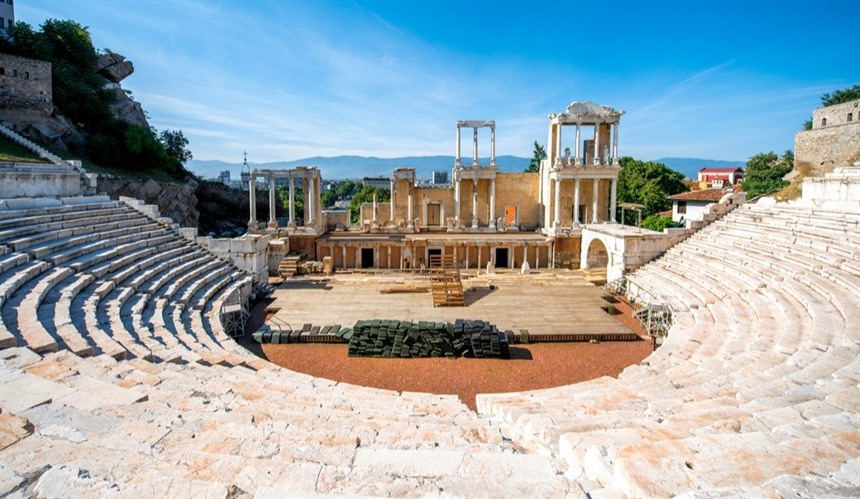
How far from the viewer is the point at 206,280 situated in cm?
1817

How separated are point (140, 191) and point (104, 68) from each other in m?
20.7

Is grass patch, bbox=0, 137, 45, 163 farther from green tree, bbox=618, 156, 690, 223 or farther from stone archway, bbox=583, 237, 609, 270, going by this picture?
green tree, bbox=618, 156, 690, 223

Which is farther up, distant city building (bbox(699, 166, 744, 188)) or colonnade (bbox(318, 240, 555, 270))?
distant city building (bbox(699, 166, 744, 188))

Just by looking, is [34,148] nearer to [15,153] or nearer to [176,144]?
[15,153]

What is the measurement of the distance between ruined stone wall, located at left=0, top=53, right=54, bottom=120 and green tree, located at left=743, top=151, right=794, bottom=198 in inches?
2417

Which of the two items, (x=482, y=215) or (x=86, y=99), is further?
(x=86, y=99)

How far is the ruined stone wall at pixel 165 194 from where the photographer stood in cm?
3454

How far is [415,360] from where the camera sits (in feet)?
45.9

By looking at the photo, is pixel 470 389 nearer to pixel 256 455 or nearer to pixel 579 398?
pixel 579 398

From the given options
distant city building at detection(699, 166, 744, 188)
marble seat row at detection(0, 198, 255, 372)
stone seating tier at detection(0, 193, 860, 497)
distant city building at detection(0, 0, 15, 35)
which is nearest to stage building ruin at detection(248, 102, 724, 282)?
marble seat row at detection(0, 198, 255, 372)

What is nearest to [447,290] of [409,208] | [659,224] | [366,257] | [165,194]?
[366,257]

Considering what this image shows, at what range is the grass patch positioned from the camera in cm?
2380

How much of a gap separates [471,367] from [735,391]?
682 centimetres

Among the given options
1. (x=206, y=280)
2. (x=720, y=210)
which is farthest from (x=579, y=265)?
(x=206, y=280)
